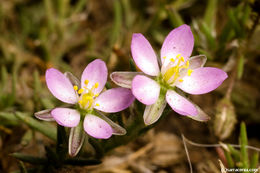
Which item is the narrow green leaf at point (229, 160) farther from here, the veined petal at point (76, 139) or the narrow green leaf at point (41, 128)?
the narrow green leaf at point (41, 128)

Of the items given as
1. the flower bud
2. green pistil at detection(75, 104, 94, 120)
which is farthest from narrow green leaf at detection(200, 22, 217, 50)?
green pistil at detection(75, 104, 94, 120)

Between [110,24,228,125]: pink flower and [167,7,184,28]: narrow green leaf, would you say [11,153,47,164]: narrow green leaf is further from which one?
[167,7,184,28]: narrow green leaf

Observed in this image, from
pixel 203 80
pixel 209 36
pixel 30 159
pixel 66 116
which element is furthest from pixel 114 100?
pixel 209 36

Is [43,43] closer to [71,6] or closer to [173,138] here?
[71,6]

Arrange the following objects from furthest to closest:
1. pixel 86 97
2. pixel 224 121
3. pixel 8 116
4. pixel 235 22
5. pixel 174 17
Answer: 1. pixel 174 17
2. pixel 235 22
3. pixel 224 121
4. pixel 8 116
5. pixel 86 97

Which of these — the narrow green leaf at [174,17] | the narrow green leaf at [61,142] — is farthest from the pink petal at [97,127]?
the narrow green leaf at [174,17]

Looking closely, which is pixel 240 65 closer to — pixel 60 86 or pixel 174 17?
pixel 174 17
